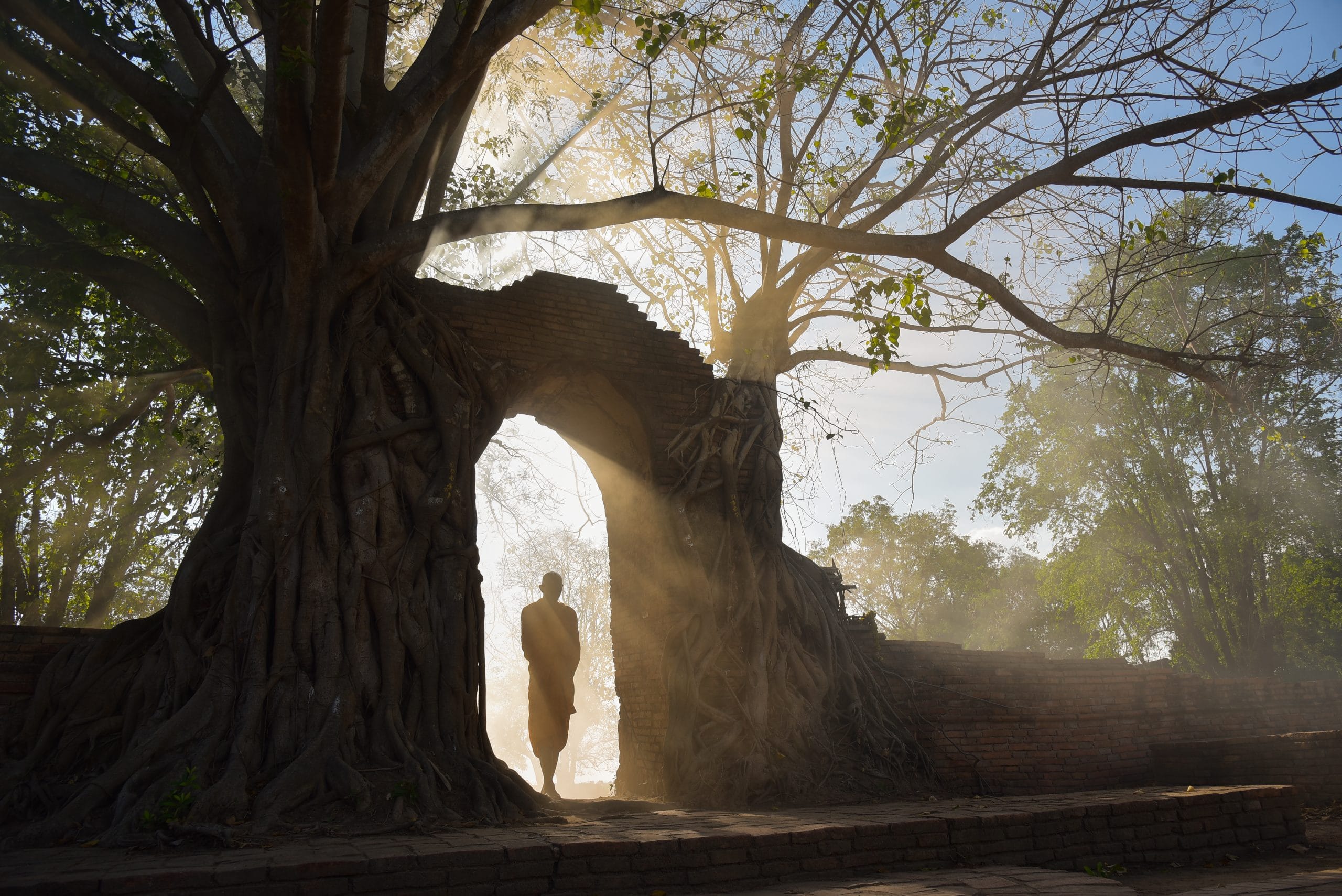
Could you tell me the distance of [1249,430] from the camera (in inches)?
704

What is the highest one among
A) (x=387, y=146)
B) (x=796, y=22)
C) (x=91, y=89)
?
(x=796, y=22)

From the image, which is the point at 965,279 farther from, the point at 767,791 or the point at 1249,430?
the point at 1249,430

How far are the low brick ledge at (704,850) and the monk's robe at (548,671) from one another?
2.65m

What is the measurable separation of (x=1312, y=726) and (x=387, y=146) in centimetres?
1094

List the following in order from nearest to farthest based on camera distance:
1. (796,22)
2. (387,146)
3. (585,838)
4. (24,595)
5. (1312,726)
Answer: (585,838)
(387,146)
(796,22)
(1312,726)
(24,595)

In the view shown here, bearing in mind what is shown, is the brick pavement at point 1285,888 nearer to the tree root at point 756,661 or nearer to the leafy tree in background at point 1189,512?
the tree root at point 756,661

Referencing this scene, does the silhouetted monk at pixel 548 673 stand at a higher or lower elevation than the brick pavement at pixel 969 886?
higher

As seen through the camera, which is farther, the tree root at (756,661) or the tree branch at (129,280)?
the tree root at (756,661)

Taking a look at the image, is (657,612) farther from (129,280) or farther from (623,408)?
(129,280)

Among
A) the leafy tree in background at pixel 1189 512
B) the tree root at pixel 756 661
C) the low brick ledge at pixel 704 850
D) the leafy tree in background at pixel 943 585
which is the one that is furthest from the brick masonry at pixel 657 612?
the leafy tree in background at pixel 943 585

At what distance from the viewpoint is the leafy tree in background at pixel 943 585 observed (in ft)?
110

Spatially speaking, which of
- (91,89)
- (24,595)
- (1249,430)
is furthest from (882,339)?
(1249,430)

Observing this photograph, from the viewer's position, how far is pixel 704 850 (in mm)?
4363

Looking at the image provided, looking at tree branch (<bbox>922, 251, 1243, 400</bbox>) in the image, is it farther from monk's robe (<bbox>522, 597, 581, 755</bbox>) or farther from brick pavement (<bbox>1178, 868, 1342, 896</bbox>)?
monk's robe (<bbox>522, 597, 581, 755</bbox>)
